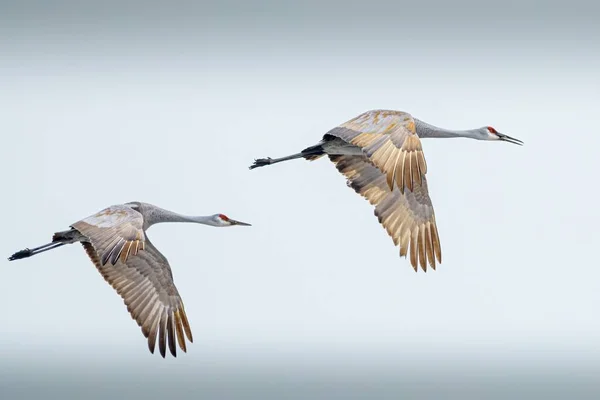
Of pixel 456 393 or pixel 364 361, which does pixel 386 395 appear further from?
pixel 364 361

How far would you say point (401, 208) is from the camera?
2970cm

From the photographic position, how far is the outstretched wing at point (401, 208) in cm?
2942

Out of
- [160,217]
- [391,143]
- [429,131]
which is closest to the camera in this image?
[391,143]

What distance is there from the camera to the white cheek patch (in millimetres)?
25938

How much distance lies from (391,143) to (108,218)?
494 centimetres

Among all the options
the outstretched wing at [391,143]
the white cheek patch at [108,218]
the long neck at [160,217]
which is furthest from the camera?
the long neck at [160,217]

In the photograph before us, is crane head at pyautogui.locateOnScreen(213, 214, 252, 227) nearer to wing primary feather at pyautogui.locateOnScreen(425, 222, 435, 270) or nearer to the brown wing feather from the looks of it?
the brown wing feather

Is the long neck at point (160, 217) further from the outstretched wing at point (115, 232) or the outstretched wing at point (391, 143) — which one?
the outstretched wing at point (391, 143)

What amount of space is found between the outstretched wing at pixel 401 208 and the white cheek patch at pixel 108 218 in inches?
207


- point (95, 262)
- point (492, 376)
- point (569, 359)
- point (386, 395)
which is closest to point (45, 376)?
point (492, 376)

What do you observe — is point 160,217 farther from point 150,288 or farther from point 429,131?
point 429,131

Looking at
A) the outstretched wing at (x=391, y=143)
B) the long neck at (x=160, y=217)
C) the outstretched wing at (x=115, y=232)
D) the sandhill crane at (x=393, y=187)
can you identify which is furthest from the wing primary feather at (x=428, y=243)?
the outstretched wing at (x=115, y=232)

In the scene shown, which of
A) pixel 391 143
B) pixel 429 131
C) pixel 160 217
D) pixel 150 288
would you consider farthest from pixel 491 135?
pixel 150 288

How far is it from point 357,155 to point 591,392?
6371 centimetres
